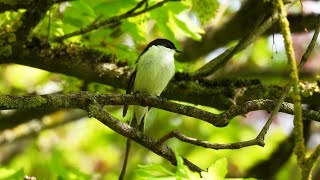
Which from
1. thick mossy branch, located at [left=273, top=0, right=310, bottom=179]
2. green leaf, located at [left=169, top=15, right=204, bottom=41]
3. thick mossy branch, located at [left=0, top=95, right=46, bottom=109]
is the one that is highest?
green leaf, located at [left=169, top=15, right=204, bottom=41]

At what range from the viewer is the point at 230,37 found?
15.0ft

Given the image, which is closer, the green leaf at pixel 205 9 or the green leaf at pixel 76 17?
the green leaf at pixel 205 9

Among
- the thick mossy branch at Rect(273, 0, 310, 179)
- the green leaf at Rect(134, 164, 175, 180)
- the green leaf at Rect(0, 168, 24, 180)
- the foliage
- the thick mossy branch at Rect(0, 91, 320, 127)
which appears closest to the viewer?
the thick mossy branch at Rect(273, 0, 310, 179)

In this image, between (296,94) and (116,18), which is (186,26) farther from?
(296,94)

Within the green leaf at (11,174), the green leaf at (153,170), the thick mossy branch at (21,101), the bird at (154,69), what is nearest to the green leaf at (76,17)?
the bird at (154,69)

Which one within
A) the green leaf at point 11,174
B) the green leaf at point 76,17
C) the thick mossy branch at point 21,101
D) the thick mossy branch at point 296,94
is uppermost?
the green leaf at point 76,17

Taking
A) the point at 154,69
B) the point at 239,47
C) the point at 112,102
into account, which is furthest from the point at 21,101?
the point at 154,69

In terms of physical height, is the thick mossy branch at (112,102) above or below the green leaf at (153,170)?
above

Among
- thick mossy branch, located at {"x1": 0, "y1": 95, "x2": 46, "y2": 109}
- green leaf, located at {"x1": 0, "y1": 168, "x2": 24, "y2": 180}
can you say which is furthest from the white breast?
thick mossy branch, located at {"x1": 0, "y1": 95, "x2": 46, "y2": 109}

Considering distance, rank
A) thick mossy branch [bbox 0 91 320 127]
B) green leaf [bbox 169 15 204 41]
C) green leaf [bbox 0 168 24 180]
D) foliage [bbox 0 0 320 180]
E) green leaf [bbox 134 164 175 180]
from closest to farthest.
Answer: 1. green leaf [bbox 134 164 175 180]
2. thick mossy branch [bbox 0 91 320 127]
3. green leaf [bbox 0 168 24 180]
4. foliage [bbox 0 0 320 180]
5. green leaf [bbox 169 15 204 41]

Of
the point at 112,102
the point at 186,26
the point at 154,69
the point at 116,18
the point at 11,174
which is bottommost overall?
the point at 11,174

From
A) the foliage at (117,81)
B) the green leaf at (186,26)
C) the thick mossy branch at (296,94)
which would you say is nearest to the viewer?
the thick mossy branch at (296,94)

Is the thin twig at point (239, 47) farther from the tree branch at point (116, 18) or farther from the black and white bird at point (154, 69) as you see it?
the tree branch at point (116, 18)

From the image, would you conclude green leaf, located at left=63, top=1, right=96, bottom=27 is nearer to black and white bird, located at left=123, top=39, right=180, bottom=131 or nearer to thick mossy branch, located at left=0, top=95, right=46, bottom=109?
black and white bird, located at left=123, top=39, right=180, bottom=131
